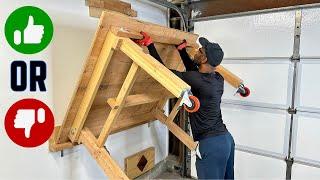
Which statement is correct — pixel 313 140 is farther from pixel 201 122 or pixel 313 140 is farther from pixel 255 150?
pixel 201 122

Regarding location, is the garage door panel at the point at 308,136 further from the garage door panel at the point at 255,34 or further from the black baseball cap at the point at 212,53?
the black baseball cap at the point at 212,53

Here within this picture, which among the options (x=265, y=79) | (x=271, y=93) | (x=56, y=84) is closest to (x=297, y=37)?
(x=265, y=79)

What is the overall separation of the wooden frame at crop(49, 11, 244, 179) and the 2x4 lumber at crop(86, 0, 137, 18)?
64 centimetres

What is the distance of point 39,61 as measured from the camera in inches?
72.1

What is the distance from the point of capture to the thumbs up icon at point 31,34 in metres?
1.72

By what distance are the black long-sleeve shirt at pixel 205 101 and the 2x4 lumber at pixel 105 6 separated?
91 cm

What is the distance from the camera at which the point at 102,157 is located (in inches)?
70.3

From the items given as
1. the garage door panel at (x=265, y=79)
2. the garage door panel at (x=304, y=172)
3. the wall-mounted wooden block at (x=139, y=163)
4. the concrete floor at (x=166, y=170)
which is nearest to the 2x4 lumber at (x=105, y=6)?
the garage door panel at (x=265, y=79)

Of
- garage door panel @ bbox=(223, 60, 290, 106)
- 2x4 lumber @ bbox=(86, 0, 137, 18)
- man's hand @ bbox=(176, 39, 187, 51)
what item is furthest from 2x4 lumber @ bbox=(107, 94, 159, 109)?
garage door panel @ bbox=(223, 60, 290, 106)

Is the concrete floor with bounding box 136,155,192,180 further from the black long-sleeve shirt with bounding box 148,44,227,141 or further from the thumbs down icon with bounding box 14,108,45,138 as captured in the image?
the thumbs down icon with bounding box 14,108,45,138

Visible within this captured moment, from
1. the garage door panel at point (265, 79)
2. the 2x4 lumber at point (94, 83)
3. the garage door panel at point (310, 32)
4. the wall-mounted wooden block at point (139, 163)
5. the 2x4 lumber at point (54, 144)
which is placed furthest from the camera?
the wall-mounted wooden block at point (139, 163)

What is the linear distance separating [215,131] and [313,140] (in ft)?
3.89

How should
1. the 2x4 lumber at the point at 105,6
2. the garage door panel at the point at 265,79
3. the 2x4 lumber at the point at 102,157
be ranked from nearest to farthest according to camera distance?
the 2x4 lumber at the point at 102,157 → the 2x4 lumber at the point at 105,6 → the garage door panel at the point at 265,79

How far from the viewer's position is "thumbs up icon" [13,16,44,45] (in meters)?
1.72
